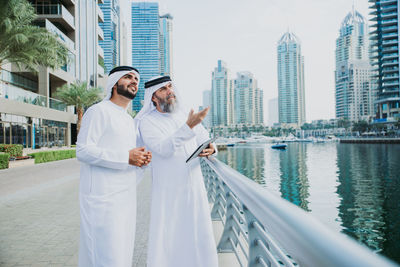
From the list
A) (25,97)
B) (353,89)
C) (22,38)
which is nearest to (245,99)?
(353,89)

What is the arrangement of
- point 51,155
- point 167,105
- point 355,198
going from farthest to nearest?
1. point 355,198
2. point 51,155
3. point 167,105

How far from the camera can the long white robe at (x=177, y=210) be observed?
2.42 m

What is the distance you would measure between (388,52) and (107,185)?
110309mm

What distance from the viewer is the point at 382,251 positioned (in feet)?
35.4

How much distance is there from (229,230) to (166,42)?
565ft

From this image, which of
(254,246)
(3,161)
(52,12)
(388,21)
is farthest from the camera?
(388,21)

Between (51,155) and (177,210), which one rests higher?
(177,210)

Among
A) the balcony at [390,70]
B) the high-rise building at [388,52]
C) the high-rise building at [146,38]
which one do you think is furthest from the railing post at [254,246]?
the high-rise building at [146,38]

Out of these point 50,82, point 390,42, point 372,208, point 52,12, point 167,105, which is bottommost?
point 372,208

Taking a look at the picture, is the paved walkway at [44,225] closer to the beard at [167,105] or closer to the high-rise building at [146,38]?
the beard at [167,105]

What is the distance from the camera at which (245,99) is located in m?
191

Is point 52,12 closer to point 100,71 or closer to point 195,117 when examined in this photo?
point 100,71

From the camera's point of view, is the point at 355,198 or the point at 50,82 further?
the point at 50,82

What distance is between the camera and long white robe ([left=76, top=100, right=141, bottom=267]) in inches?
81.8
